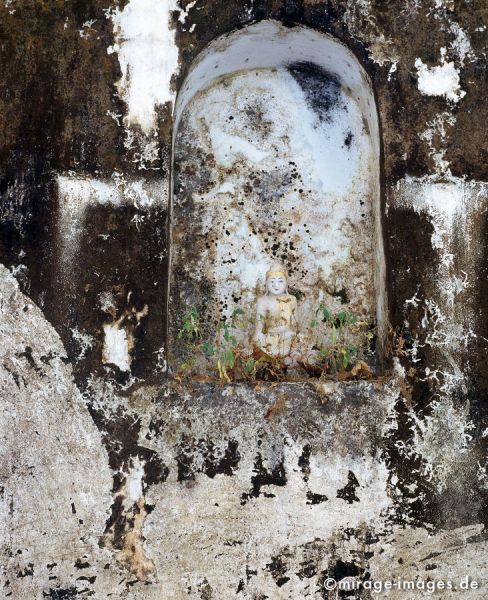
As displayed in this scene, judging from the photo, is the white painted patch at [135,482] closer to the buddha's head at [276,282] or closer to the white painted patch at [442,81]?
the buddha's head at [276,282]

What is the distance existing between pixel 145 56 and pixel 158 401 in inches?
76.7

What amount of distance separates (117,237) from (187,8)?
1385 mm

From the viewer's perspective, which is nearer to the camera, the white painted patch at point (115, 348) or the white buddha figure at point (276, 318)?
the white painted patch at point (115, 348)

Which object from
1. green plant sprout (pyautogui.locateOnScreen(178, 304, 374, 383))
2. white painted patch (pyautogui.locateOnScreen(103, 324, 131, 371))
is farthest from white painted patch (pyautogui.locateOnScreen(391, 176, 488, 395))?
white painted patch (pyautogui.locateOnScreen(103, 324, 131, 371))

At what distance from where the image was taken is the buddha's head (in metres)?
4.55

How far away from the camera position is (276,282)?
455 centimetres

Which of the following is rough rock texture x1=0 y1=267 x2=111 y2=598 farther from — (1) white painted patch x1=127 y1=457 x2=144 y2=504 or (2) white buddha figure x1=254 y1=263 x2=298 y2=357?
(2) white buddha figure x1=254 y1=263 x2=298 y2=357

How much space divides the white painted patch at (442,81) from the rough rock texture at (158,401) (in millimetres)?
277

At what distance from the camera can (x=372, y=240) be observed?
15.6ft

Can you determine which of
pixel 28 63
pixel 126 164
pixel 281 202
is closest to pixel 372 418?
pixel 281 202

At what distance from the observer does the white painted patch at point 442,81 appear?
13.7ft

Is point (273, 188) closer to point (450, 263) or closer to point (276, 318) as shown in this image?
point (276, 318)

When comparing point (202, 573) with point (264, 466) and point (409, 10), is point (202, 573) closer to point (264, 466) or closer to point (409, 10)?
point (264, 466)

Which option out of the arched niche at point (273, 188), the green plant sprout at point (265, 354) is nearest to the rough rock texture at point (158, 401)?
the green plant sprout at point (265, 354)
